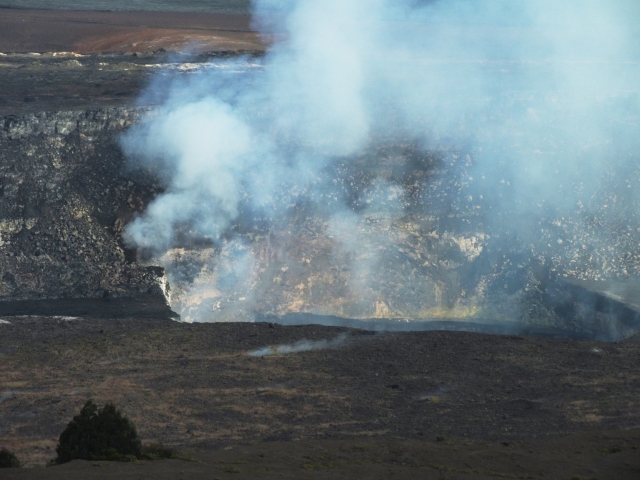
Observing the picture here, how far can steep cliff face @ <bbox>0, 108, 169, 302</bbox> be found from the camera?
32.2m

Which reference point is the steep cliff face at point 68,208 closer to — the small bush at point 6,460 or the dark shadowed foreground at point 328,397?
the dark shadowed foreground at point 328,397

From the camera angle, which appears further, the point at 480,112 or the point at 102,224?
the point at 480,112

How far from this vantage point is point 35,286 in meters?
32.1

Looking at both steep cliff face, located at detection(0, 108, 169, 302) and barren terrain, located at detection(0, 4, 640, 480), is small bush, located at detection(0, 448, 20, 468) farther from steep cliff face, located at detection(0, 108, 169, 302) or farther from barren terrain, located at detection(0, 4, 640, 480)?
steep cliff face, located at detection(0, 108, 169, 302)

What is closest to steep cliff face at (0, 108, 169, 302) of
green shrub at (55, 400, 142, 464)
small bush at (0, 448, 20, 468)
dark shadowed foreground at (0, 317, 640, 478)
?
dark shadowed foreground at (0, 317, 640, 478)

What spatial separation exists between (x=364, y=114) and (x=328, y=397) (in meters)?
17.5

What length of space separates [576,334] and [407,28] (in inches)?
825

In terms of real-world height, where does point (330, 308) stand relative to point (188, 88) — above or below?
below

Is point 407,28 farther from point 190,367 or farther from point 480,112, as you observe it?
point 190,367

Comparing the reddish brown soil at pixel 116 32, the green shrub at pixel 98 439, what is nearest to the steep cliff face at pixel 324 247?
the green shrub at pixel 98 439

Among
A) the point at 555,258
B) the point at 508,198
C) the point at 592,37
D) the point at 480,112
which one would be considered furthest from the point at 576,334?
the point at 592,37

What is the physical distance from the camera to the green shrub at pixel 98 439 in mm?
17719

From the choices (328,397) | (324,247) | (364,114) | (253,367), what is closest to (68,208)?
(324,247)

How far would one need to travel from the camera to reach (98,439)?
17891 millimetres
